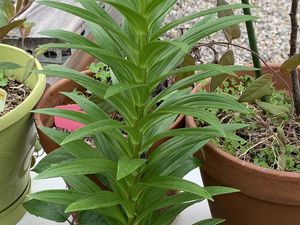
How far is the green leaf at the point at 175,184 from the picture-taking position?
0.86 metres

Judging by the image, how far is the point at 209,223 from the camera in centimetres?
100

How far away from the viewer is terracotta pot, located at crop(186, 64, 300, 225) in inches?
37.7

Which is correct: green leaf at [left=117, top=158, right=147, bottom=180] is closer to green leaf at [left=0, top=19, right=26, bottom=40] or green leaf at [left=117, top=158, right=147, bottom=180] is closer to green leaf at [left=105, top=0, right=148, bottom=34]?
green leaf at [left=105, top=0, right=148, bottom=34]

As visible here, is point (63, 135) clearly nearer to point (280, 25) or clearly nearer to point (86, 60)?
point (86, 60)

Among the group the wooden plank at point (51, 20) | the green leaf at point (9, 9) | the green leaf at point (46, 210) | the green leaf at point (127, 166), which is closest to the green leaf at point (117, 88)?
the green leaf at point (127, 166)

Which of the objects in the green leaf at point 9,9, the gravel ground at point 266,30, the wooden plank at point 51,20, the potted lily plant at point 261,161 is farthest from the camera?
the gravel ground at point 266,30

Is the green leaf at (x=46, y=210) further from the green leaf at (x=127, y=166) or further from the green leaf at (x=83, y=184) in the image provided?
the green leaf at (x=127, y=166)

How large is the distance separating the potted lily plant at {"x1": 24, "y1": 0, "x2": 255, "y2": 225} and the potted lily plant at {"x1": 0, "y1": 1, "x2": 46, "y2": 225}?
96 mm

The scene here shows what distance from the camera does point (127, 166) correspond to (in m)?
0.86

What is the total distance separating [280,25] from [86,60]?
140 centimetres

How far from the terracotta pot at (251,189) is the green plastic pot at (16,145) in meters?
0.31

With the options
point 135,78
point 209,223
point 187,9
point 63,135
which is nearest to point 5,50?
point 63,135

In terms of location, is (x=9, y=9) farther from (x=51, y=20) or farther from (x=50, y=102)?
(x=51, y=20)

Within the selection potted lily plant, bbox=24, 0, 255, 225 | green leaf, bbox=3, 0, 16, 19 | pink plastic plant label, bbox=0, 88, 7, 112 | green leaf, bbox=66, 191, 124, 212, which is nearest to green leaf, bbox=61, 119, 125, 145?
potted lily plant, bbox=24, 0, 255, 225
